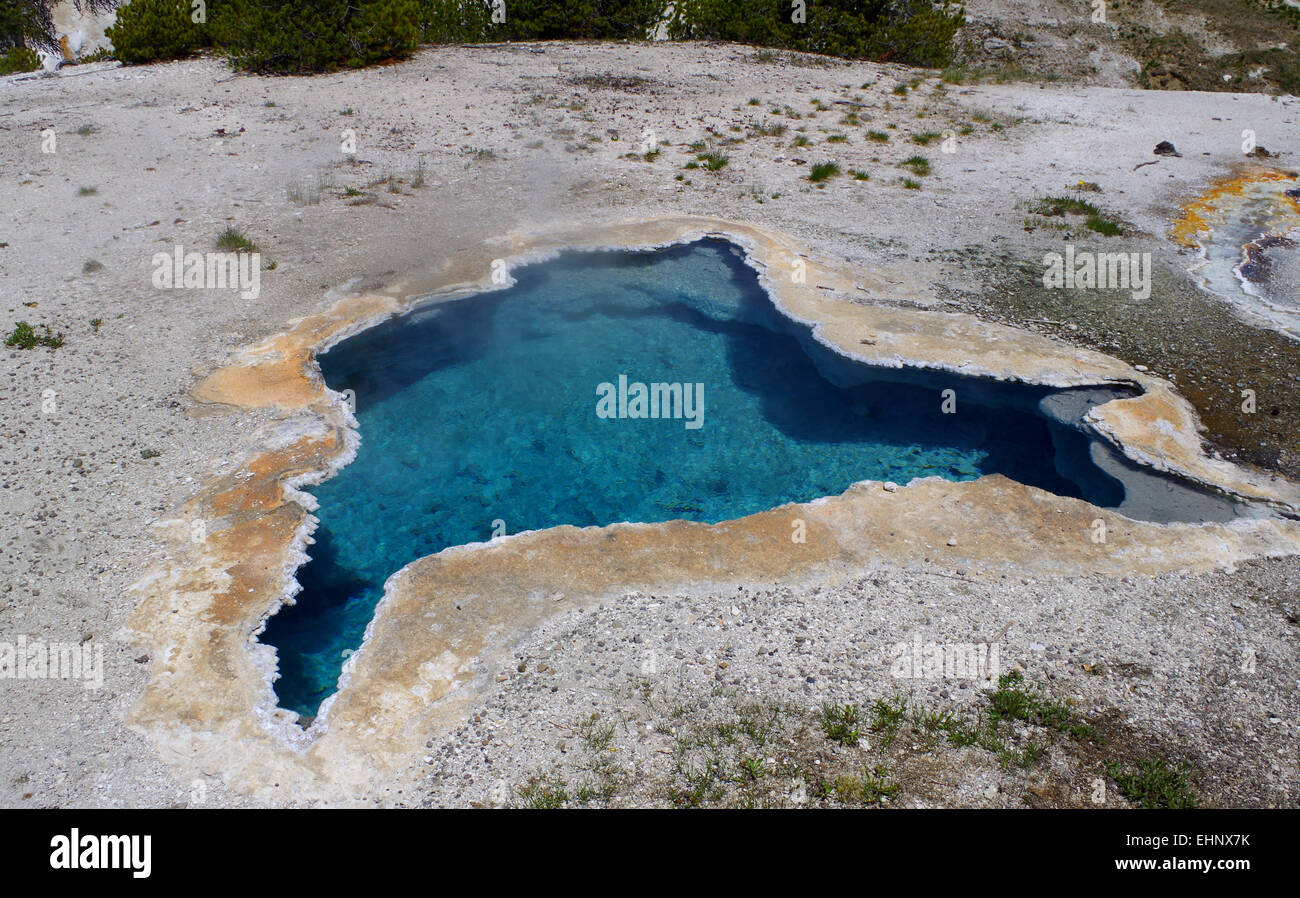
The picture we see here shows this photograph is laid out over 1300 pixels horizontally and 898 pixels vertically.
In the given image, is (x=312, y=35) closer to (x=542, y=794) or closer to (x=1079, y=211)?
(x=1079, y=211)

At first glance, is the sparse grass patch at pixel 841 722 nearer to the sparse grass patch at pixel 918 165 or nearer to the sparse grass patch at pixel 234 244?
the sparse grass patch at pixel 234 244

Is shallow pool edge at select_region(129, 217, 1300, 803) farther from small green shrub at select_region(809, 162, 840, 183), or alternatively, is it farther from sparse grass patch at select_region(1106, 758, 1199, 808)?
small green shrub at select_region(809, 162, 840, 183)

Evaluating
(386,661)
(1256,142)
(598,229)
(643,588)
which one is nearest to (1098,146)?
(1256,142)

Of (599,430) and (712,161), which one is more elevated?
(712,161)

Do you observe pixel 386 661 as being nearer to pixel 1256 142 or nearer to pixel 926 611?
pixel 926 611

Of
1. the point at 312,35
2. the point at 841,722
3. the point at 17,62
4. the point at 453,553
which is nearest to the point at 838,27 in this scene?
the point at 312,35

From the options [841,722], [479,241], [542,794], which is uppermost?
[479,241]

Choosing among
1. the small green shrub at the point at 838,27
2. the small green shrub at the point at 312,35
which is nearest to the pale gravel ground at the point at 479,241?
the small green shrub at the point at 312,35
